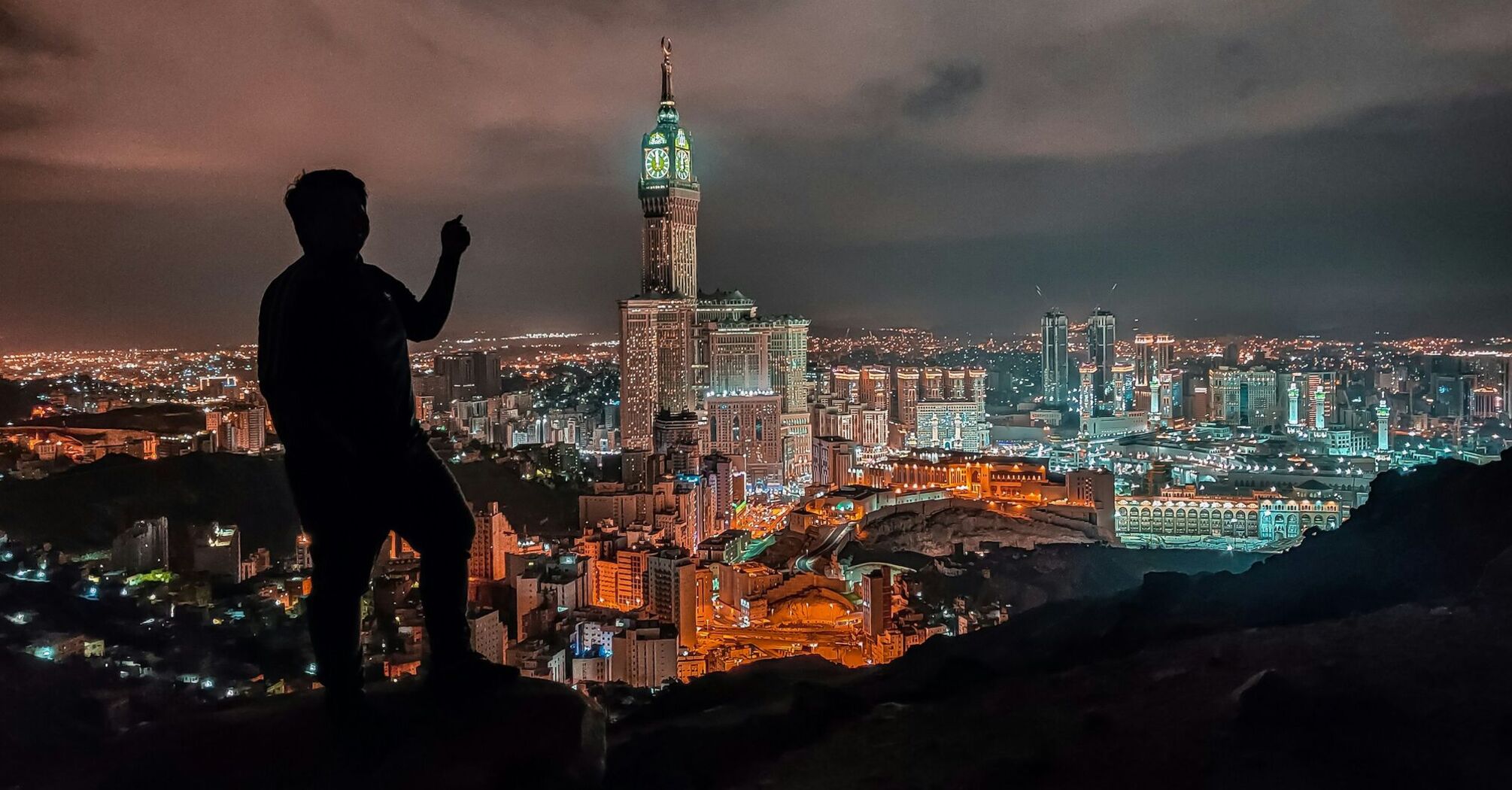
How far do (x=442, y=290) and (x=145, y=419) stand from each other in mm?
17355

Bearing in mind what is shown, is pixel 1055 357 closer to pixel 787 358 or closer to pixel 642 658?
pixel 787 358

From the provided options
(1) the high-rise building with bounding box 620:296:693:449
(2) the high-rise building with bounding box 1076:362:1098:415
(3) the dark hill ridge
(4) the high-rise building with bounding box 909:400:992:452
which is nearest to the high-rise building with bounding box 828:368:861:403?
(4) the high-rise building with bounding box 909:400:992:452

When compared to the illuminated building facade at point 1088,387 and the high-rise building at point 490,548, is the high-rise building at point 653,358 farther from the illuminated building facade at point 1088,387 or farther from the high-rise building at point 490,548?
the illuminated building facade at point 1088,387

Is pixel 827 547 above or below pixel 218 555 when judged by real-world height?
below

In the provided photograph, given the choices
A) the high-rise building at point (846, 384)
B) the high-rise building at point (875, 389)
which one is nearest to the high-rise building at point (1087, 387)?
the high-rise building at point (875, 389)

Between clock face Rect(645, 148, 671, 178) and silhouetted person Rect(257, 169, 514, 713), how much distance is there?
59.8 ft

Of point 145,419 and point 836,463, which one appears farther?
point 836,463

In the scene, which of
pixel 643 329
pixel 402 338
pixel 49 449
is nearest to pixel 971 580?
pixel 643 329

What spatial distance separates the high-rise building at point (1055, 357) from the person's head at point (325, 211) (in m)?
32.1

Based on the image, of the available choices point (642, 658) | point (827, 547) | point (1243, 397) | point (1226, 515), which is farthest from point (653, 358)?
point (1243, 397)

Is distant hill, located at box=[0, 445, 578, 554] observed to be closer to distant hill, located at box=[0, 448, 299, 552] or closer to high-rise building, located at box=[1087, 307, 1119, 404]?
distant hill, located at box=[0, 448, 299, 552]

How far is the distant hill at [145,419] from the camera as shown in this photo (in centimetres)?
1511

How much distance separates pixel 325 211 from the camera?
1.72 metres

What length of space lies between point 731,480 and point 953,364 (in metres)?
20.1
